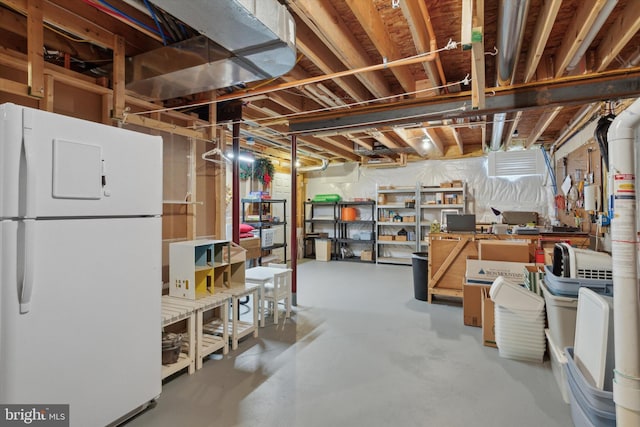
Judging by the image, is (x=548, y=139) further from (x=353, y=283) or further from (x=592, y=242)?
(x=353, y=283)

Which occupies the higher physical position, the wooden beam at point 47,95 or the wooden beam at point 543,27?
the wooden beam at point 543,27

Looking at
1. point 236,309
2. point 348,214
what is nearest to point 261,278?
point 236,309

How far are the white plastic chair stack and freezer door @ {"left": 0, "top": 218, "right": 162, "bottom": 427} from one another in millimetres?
2683

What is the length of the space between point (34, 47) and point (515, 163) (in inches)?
284

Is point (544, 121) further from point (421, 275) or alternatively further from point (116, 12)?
point (116, 12)

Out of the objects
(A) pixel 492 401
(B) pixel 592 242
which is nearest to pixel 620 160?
(A) pixel 492 401

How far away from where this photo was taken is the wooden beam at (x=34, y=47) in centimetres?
192

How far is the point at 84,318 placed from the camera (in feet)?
5.43

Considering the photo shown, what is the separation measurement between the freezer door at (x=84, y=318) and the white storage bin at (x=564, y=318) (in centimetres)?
275

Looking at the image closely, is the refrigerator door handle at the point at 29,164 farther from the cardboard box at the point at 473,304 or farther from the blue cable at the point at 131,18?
the cardboard box at the point at 473,304

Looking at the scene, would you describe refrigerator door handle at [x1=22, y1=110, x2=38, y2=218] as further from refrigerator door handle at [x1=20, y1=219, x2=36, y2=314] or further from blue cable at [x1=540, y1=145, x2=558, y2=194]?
blue cable at [x1=540, y1=145, x2=558, y2=194]

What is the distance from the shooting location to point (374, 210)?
7875mm

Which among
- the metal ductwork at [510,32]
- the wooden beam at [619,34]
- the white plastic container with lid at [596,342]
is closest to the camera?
the white plastic container with lid at [596,342]

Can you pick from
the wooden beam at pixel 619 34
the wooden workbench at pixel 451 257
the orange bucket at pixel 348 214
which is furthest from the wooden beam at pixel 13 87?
the orange bucket at pixel 348 214
